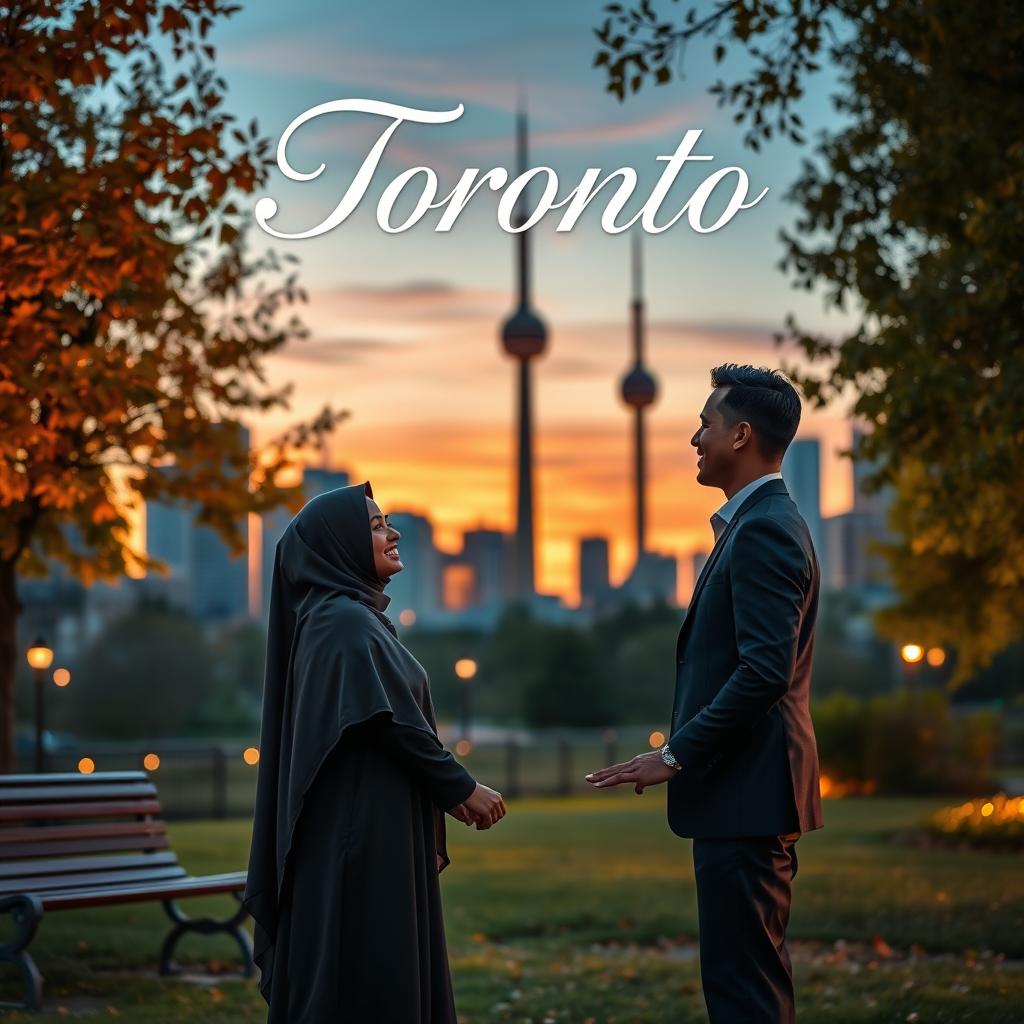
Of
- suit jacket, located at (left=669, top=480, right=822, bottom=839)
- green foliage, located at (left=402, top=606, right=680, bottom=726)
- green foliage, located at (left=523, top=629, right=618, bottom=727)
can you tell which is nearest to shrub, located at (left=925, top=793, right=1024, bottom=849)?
suit jacket, located at (left=669, top=480, right=822, bottom=839)

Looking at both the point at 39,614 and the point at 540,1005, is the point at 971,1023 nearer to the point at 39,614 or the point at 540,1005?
the point at 540,1005

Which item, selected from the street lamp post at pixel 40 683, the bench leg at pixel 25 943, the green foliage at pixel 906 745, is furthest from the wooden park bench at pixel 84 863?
the green foliage at pixel 906 745

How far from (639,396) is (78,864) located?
16775 cm

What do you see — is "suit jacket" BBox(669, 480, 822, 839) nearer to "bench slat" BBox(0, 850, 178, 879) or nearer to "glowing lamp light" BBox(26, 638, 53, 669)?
"bench slat" BBox(0, 850, 178, 879)

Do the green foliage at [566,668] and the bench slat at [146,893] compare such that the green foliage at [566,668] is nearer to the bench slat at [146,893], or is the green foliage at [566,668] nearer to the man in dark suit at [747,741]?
the bench slat at [146,893]

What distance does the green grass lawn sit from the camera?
8.43m

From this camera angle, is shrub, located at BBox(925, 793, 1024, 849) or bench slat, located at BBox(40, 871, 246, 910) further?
shrub, located at BBox(925, 793, 1024, 849)

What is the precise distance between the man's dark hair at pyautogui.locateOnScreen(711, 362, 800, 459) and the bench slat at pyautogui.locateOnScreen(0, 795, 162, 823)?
4.96 meters

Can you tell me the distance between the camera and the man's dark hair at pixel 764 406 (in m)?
5.18

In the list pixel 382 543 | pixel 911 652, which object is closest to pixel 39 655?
pixel 911 652

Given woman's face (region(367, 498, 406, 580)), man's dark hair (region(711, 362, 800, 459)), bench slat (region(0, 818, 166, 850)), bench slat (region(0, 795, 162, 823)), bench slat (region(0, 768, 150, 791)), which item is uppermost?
man's dark hair (region(711, 362, 800, 459))

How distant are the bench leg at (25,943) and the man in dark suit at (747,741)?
158 inches

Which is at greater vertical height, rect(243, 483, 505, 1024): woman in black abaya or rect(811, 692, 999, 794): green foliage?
rect(243, 483, 505, 1024): woman in black abaya

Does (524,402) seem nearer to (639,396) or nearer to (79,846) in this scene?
(639,396)
